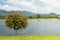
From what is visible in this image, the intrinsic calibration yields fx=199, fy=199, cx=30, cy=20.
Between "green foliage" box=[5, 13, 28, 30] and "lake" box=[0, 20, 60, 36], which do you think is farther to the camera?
"lake" box=[0, 20, 60, 36]

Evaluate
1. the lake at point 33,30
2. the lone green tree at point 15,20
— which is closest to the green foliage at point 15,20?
the lone green tree at point 15,20

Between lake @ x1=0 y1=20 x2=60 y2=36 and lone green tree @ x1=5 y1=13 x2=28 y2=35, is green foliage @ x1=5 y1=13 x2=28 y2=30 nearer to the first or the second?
A: lone green tree @ x1=5 y1=13 x2=28 y2=35

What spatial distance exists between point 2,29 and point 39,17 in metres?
6.66

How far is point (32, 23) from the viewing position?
1280 inches

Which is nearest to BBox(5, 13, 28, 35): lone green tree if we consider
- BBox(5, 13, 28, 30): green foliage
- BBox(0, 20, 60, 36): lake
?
BBox(5, 13, 28, 30): green foliage

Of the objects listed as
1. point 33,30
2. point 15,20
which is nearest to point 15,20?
point 15,20

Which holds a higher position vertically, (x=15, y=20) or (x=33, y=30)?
(x=15, y=20)

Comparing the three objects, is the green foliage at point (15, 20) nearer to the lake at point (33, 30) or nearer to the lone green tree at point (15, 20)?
the lone green tree at point (15, 20)

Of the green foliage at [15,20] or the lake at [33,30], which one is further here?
the lake at [33,30]

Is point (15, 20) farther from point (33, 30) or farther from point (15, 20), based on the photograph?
point (33, 30)

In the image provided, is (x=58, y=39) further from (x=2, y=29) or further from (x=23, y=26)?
(x=2, y=29)

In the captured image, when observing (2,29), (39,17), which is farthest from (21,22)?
(39,17)

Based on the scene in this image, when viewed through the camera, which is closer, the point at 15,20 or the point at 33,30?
the point at 15,20

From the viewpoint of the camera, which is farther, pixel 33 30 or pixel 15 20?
pixel 33 30
